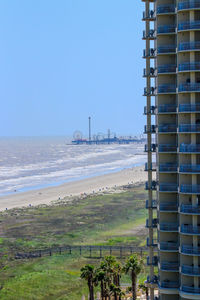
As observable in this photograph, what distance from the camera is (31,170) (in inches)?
7726

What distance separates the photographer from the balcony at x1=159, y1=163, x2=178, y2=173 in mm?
37719

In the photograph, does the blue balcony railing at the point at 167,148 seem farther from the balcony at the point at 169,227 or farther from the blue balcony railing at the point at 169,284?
the blue balcony railing at the point at 169,284

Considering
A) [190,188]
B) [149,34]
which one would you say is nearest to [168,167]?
[190,188]

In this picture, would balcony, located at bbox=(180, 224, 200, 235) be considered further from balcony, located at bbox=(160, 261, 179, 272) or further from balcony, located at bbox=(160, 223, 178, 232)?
balcony, located at bbox=(160, 261, 179, 272)

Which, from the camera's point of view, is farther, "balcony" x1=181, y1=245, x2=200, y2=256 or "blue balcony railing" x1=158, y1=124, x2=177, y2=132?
"blue balcony railing" x1=158, y1=124, x2=177, y2=132

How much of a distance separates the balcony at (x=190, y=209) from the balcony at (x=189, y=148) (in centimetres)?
384

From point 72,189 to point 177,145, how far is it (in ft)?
322

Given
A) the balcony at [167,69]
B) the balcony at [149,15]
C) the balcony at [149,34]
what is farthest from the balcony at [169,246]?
the balcony at [149,15]

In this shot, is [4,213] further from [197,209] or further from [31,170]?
[31,170]

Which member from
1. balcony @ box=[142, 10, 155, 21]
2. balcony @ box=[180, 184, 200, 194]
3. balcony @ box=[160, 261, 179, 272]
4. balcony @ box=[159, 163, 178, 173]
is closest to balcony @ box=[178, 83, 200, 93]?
balcony @ box=[159, 163, 178, 173]

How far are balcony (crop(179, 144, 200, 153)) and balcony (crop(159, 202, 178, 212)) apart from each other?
4278 millimetres

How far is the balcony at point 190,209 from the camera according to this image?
1404 inches

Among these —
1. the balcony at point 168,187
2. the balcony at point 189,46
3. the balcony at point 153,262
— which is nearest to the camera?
the balcony at point 189,46

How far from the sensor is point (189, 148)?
118 ft
